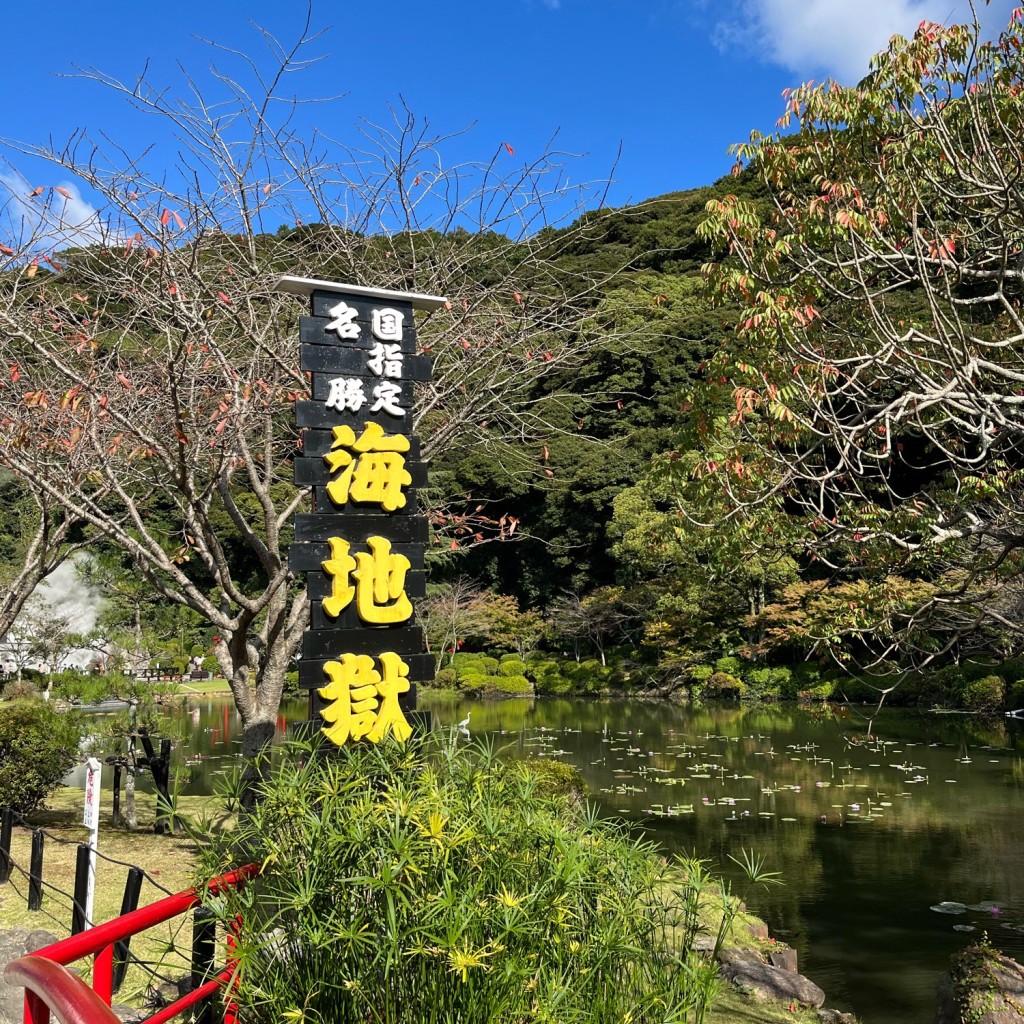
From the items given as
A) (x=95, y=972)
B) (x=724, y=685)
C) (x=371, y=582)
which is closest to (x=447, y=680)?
(x=724, y=685)

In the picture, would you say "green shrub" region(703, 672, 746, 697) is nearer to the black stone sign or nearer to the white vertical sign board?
the black stone sign

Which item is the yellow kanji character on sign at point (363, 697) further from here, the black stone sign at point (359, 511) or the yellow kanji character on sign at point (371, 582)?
the yellow kanji character on sign at point (371, 582)

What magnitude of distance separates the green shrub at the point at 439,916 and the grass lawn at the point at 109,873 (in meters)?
1.08

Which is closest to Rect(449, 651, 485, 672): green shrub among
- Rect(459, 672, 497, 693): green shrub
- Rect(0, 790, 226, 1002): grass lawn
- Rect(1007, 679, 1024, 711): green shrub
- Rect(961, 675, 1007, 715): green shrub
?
Rect(459, 672, 497, 693): green shrub

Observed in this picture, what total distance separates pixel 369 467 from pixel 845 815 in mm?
7295

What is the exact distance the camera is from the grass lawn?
4.26 meters

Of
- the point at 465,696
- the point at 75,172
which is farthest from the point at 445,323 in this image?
the point at 465,696

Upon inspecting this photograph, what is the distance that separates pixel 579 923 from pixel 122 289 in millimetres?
4531

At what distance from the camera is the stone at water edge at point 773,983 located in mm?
Answer: 4398

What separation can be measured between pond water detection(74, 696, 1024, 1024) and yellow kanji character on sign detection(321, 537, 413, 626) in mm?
927

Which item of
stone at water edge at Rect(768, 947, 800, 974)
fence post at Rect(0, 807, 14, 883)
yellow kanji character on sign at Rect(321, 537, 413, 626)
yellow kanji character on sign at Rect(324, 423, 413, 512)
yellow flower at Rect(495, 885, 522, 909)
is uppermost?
yellow kanji character on sign at Rect(324, 423, 413, 512)

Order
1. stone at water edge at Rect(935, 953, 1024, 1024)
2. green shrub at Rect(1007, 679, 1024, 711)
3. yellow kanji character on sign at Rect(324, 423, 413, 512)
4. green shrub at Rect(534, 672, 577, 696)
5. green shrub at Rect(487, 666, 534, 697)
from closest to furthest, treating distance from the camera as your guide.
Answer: stone at water edge at Rect(935, 953, 1024, 1024)
yellow kanji character on sign at Rect(324, 423, 413, 512)
green shrub at Rect(1007, 679, 1024, 711)
green shrub at Rect(534, 672, 577, 696)
green shrub at Rect(487, 666, 534, 697)

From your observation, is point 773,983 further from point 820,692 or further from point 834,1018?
point 820,692

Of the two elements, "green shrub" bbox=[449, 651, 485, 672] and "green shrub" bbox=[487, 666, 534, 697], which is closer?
"green shrub" bbox=[487, 666, 534, 697]
